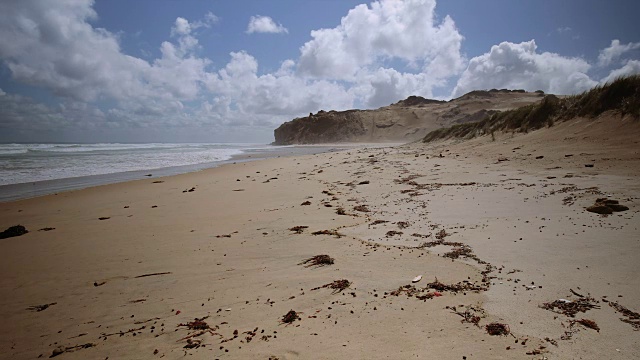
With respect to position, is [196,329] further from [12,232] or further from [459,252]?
[12,232]

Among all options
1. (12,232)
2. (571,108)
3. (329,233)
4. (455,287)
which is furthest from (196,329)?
(571,108)

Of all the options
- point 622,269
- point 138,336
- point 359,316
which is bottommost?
point 138,336

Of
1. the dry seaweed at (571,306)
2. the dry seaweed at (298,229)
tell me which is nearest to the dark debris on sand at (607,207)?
the dry seaweed at (571,306)

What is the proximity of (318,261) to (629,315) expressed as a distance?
3.02m

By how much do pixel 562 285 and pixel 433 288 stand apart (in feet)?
3.85

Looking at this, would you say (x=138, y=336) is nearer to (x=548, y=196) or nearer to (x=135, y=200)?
(x=548, y=196)

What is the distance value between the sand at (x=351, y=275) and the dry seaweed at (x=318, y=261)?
0.15 meters

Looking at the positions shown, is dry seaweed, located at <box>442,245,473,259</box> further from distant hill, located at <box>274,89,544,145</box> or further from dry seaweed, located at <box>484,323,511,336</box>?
distant hill, located at <box>274,89,544,145</box>

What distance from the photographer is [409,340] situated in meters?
2.41

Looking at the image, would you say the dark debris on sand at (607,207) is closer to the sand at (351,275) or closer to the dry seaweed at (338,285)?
the sand at (351,275)

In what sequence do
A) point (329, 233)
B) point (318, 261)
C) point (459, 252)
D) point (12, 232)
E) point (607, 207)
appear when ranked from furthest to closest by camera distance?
point (12, 232)
point (329, 233)
point (607, 207)
point (318, 261)
point (459, 252)

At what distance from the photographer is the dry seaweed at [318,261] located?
13.5ft

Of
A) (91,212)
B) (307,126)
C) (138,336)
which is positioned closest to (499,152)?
(138,336)

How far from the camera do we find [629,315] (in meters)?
2.37
